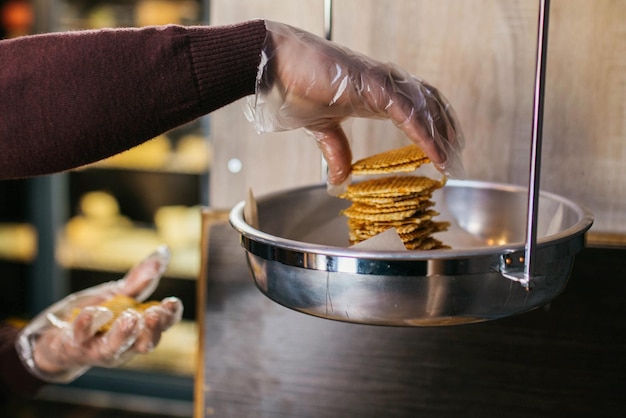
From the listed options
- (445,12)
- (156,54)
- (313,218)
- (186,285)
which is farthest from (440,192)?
(186,285)

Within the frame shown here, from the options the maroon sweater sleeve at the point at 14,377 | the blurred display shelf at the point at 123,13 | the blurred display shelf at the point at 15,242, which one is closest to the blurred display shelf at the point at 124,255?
the blurred display shelf at the point at 15,242

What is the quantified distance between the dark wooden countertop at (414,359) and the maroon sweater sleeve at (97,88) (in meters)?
0.47

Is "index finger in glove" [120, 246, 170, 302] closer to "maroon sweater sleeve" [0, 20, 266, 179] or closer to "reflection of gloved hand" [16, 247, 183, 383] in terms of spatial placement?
"reflection of gloved hand" [16, 247, 183, 383]

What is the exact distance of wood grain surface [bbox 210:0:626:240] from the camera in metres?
0.93

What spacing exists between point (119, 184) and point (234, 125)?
5.45 ft

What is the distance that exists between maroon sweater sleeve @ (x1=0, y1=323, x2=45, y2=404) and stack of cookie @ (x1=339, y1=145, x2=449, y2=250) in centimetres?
67

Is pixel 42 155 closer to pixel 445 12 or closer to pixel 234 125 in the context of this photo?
pixel 234 125

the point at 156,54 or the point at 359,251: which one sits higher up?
the point at 156,54

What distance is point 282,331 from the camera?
104 centimetres

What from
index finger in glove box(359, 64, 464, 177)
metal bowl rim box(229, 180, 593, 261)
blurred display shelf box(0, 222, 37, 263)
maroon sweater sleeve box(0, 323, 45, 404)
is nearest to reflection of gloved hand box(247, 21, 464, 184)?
index finger in glove box(359, 64, 464, 177)

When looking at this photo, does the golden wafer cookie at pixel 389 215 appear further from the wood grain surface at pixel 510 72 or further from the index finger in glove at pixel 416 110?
the wood grain surface at pixel 510 72

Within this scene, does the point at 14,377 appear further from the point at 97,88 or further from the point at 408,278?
the point at 408,278

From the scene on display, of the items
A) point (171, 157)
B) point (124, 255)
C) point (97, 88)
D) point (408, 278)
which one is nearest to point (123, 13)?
point (171, 157)

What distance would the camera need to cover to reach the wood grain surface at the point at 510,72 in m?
0.93
